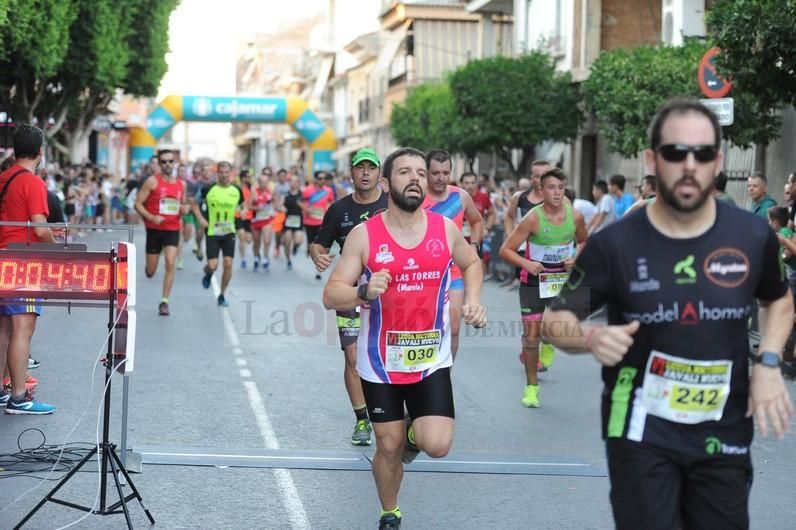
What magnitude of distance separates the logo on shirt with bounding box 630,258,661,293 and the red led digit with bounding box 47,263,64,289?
3.64m

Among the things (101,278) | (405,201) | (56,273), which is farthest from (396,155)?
(56,273)

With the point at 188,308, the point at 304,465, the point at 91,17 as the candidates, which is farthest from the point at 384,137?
the point at 304,465

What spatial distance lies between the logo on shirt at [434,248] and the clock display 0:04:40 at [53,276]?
1.65 m

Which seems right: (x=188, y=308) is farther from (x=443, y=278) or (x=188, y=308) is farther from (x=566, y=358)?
(x=443, y=278)

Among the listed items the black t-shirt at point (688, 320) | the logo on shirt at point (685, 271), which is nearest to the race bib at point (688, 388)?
the black t-shirt at point (688, 320)

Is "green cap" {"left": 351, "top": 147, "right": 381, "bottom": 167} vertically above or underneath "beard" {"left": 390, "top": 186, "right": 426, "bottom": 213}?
above

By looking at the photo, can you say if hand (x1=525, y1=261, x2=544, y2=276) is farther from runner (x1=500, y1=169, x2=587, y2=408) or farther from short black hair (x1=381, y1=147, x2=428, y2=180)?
short black hair (x1=381, y1=147, x2=428, y2=180)

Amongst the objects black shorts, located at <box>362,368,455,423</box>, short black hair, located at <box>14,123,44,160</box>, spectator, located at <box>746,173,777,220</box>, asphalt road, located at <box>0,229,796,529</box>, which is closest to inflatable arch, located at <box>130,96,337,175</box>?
asphalt road, located at <box>0,229,796,529</box>

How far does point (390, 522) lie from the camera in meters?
6.13

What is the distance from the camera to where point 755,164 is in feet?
76.9

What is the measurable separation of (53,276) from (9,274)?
0.24 meters

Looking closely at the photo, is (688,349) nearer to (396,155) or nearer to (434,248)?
(434,248)

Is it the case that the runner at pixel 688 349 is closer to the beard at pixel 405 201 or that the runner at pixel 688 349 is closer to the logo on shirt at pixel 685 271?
the logo on shirt at pixel 685 271

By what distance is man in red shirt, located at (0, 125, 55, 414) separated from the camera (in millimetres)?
8820
